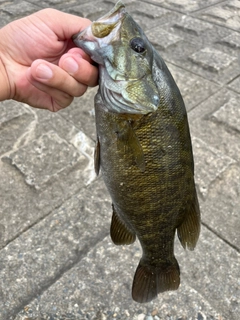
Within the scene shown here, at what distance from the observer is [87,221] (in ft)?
9.09

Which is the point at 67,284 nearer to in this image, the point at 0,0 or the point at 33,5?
the point at 33,5

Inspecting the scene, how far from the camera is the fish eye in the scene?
1504 mm

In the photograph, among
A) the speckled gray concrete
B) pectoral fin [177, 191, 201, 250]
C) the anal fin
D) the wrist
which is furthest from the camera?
the speckled gray concrete

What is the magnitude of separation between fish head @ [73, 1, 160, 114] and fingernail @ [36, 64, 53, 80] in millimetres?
189

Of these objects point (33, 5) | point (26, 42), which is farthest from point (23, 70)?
point (33, 5)

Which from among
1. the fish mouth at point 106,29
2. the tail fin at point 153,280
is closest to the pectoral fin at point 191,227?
the tail fin at point 153,280

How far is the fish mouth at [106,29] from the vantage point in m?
1.45

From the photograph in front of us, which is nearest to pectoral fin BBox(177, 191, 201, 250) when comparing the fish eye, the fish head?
the fish head

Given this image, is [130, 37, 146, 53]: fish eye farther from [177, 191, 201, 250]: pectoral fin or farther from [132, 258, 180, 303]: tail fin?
[132, 258, 180, 303]: tail fin

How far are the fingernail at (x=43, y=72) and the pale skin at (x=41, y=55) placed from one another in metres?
0.03

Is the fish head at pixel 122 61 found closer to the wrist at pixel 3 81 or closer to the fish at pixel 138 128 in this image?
A: the fish at pixel 138 128

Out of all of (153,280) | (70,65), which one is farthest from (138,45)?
(153,280)

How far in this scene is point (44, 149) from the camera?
331 cm

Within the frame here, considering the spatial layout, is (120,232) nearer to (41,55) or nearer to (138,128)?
(138,128)
